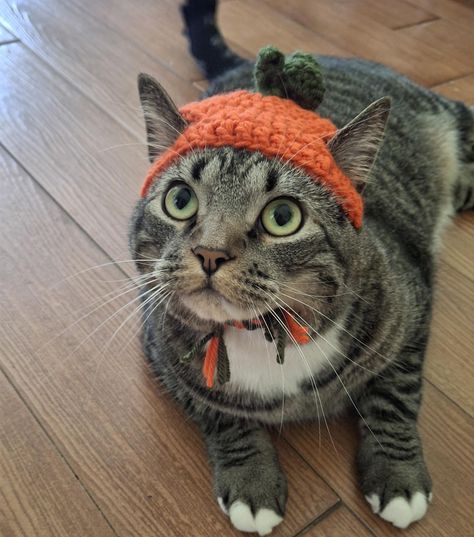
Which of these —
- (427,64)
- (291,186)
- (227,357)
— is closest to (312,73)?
(291,186)

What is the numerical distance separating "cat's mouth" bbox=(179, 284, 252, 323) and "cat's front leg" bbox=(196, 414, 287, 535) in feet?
1.00

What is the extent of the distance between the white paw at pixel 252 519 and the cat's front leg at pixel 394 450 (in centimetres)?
16

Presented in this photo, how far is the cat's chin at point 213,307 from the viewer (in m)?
0.75

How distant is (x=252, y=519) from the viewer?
0.89m

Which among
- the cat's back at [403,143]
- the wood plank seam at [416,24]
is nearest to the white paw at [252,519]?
the cat's back at [403,143]

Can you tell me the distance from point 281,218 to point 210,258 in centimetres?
12

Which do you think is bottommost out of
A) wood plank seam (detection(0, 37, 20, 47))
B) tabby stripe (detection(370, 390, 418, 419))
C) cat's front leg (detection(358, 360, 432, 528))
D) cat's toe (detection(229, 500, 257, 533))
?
cat's toe (detection(229, 500, 257, 533))

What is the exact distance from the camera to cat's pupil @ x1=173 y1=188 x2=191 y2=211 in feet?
2.64

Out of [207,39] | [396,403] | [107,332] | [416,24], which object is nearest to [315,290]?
[396,403]

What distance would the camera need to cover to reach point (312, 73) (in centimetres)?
89

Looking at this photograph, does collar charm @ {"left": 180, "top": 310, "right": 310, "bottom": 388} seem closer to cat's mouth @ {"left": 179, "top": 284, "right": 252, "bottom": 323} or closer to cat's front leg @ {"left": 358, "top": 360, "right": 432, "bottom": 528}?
cat's mouth @ {"left": 179, "top": 284, "right": 252, "bottom": 323}

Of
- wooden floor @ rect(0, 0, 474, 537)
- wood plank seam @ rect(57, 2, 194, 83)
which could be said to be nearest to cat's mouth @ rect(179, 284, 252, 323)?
wooden floor @ rect(0, 0, 474, 537)

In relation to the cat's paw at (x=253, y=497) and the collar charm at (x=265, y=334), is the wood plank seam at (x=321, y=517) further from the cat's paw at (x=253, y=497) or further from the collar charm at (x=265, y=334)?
the collar charm at (x=265, y=334)

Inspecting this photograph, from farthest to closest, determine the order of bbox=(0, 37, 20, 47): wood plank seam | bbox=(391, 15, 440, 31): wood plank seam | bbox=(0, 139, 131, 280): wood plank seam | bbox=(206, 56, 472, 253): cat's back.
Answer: bbox=(391, 15, 440, 31): wood plank seam → bbox=(0, 37, 20, 47): wood plank seam → bbox=(0, 139, 131, 280): wood plank seam → bbox=(206, 56, 472, 253): cat's back
